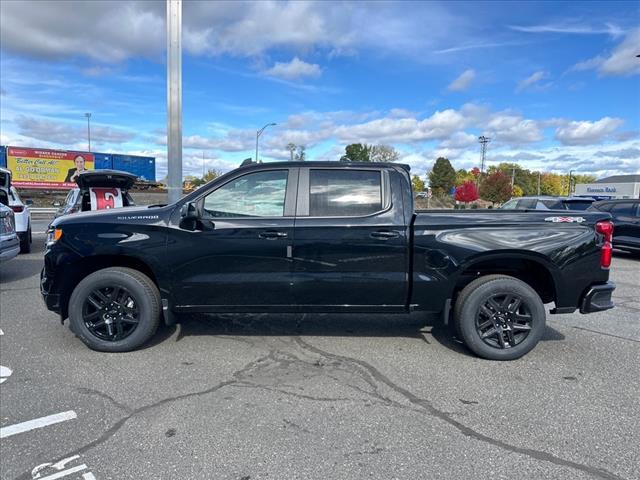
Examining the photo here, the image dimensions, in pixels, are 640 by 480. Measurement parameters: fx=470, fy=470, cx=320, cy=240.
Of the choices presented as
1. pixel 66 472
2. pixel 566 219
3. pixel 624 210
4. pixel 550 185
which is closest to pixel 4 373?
pixel 66 472

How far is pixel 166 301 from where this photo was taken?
4566mm

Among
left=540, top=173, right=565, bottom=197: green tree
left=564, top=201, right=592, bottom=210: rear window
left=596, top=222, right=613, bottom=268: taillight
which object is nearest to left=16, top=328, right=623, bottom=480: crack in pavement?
left=596, top=222, right=613, bottom=268: taillight

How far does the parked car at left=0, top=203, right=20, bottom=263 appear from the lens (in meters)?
7.81

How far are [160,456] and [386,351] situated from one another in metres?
2.49

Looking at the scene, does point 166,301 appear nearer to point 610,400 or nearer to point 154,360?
A: point 154,360

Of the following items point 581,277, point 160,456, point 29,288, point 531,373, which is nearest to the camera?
point 160,456

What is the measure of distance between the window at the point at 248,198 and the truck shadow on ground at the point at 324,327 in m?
1.47

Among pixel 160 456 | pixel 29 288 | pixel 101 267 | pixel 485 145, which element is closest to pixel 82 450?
pixel 160 456

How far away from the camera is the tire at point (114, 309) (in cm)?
452

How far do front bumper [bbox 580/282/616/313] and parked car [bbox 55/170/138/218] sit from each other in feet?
29.8

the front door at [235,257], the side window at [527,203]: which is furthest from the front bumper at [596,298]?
the side window at [527,203]

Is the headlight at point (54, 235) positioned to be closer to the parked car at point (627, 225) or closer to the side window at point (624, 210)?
the parked car at point (627, 225)

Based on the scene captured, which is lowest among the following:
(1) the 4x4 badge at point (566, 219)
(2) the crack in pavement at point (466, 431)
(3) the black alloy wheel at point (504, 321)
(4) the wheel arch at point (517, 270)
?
(2) the crack in pavement at point (466, 431)

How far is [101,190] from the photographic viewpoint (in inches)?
441
